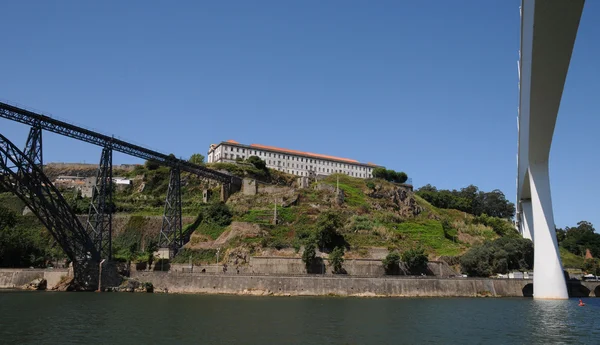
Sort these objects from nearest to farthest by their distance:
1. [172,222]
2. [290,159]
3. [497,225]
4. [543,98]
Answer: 1. [543,98]
2. [172,222]
3. [497,225]
4. [290,159]

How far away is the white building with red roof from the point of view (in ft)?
333

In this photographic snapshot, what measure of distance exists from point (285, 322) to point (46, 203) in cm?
3058

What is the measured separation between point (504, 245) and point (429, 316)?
1244 inches

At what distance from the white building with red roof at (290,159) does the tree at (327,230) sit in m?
42.9

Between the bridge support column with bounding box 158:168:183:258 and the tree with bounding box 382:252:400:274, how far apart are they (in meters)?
26.7

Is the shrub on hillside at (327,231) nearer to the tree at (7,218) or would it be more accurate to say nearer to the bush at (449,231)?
the bush at (449,231)

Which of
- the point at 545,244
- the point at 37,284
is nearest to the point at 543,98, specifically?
the point at 545,244

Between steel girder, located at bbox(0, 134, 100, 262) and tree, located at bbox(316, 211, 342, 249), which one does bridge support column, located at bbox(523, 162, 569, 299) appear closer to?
tree, located at bbox(316, 211, 342, 249)

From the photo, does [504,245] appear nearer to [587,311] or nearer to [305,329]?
[587,311]

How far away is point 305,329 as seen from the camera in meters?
27.8

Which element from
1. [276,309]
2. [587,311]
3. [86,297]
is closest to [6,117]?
[86,297]

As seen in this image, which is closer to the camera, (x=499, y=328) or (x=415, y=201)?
(x=499, y=328)

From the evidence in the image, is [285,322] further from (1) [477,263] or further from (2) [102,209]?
(1) [477,263]

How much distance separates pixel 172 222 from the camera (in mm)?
66812
